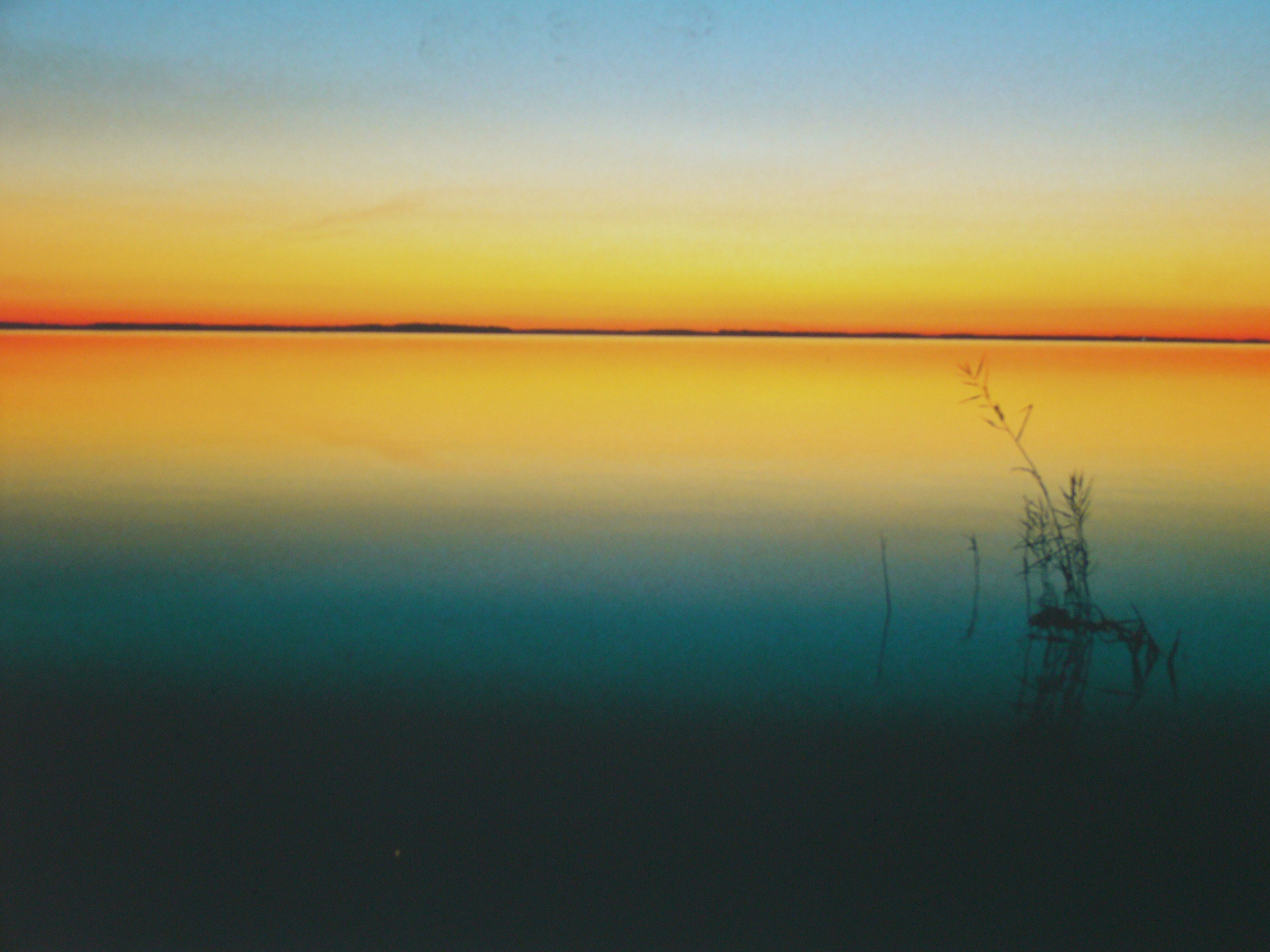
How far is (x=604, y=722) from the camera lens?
4234 millimetres

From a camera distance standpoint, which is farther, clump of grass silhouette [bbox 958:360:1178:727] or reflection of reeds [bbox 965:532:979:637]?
reflection of reeds [bbox 965:532:979:637]

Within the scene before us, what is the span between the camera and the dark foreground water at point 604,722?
9.77 ft

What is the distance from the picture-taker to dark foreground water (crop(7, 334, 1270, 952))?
9.77 feet

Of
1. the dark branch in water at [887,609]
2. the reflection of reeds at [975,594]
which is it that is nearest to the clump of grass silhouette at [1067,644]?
the reflection of reeds at [975,594]

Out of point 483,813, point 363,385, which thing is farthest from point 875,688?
point 363,385

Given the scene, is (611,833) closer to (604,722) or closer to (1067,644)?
(604,722)

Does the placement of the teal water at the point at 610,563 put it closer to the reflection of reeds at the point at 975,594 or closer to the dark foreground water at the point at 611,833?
the reflection of reeds at the point at 975,594

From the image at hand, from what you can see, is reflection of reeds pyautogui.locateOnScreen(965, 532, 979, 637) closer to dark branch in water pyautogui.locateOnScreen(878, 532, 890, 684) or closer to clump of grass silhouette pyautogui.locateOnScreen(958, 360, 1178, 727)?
clump of grass silhouette pyautogui.locateOnScreen(958, 360, 1178, 727)

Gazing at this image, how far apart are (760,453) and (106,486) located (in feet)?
25.3

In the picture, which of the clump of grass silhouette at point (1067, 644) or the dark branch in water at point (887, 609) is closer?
the clump of grass silhouette at point (1067, 644)

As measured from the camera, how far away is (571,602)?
6270mm

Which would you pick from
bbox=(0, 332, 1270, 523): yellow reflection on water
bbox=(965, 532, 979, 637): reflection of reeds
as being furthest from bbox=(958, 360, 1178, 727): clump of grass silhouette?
bbox=(0, 332, 1270, 523): yellow reflection on water

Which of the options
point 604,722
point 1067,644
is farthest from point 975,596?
A: point 604,722

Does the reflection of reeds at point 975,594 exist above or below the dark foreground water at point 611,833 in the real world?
above
